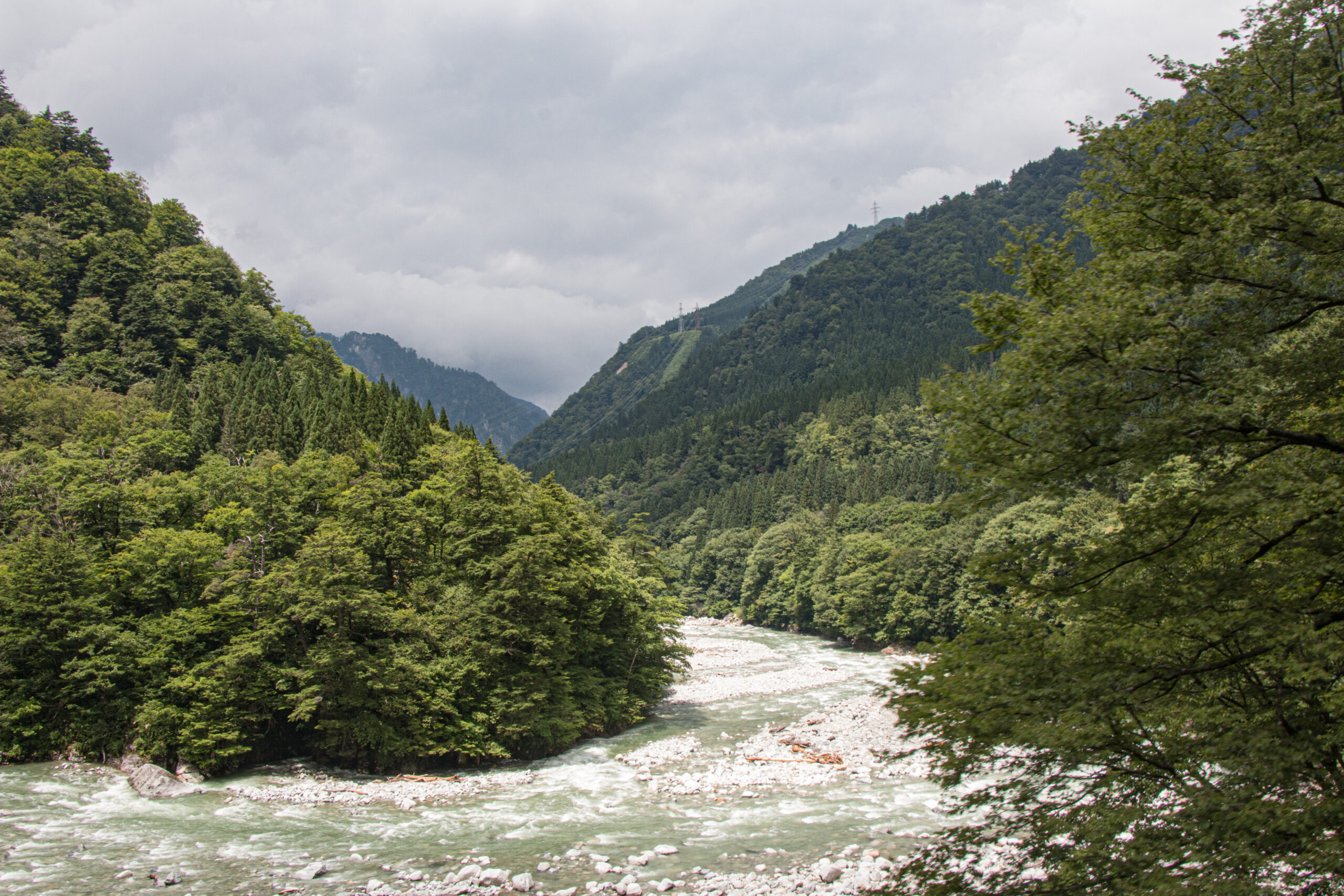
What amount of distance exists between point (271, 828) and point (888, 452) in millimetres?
123284

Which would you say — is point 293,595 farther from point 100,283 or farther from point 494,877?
point 100,283

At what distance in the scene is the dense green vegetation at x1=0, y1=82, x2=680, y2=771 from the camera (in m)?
31.7

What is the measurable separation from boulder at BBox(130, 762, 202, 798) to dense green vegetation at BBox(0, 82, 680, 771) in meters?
1.03

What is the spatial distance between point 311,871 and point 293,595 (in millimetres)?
13667

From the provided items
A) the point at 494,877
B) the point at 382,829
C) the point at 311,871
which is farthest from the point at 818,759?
the point at 311,871

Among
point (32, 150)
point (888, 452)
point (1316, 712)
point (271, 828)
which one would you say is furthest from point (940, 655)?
point (888, 452)

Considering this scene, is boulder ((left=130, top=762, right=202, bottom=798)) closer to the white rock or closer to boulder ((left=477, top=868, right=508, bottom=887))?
the white rock

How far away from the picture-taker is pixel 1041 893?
29.4 feet

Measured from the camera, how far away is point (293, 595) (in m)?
32.8

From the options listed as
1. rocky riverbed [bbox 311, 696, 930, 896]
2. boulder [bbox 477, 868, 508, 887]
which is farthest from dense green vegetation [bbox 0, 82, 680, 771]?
boulder [bbox 477, 868, 508, 887]

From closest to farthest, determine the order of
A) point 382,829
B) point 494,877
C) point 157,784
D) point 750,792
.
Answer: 1. point 494,877
2. point 382,829
3. point 157,784
4. point 750,792

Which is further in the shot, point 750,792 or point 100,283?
point 100,283

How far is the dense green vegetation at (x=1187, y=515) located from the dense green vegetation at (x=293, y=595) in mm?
28862

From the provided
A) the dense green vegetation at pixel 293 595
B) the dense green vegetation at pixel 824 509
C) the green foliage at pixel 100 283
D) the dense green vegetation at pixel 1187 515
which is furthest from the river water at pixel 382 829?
the green foliage at pixel 100 283
